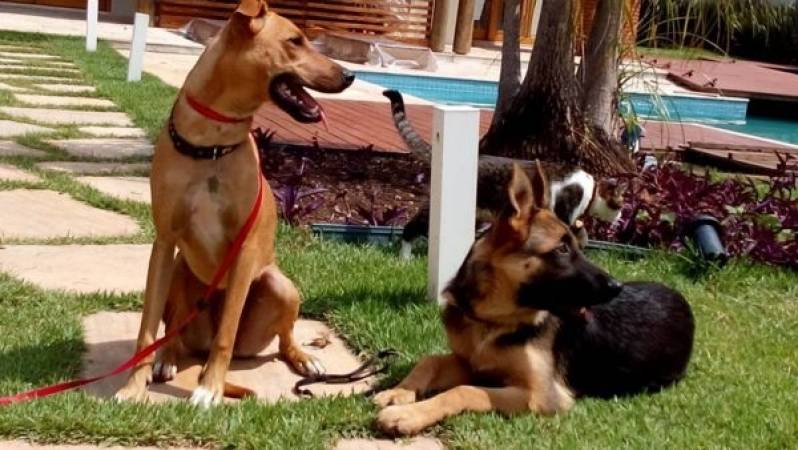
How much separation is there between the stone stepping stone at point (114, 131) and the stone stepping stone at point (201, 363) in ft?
17.8

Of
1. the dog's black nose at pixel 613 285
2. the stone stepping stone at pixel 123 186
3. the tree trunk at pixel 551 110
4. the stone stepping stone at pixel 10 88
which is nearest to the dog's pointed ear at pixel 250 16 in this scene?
the dog's black nose at pixel 613 285

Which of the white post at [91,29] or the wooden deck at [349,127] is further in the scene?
the white post at [91,29]

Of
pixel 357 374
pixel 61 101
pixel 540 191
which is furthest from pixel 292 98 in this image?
pixel 61 101

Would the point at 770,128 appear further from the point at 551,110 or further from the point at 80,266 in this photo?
the point at 80,266

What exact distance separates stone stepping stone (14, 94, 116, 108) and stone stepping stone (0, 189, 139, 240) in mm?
4615

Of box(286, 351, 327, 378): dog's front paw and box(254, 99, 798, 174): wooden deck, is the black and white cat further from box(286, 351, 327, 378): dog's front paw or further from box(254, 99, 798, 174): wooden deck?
box(286, 351, 327, 378): dog's front paw

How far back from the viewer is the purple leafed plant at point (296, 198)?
7.02 m

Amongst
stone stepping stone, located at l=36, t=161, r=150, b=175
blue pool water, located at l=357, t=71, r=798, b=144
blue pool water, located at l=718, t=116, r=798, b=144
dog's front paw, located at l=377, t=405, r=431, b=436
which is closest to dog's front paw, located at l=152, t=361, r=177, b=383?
dog's front paw, located at l=377, t=405, r=431, b=436

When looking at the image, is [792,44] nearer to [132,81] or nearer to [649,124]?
[649,124]

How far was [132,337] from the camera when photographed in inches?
188

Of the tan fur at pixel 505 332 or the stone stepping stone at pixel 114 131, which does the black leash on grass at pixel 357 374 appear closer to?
the tan fur at pixel 505 332

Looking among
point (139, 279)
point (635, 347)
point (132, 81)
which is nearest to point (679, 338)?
point (635, 347)

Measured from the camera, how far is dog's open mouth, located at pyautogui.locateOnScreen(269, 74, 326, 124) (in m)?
4.02

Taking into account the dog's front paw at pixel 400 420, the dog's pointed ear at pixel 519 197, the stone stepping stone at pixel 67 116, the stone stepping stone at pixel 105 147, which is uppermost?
the dog's pointed ear at pixel 519 197
